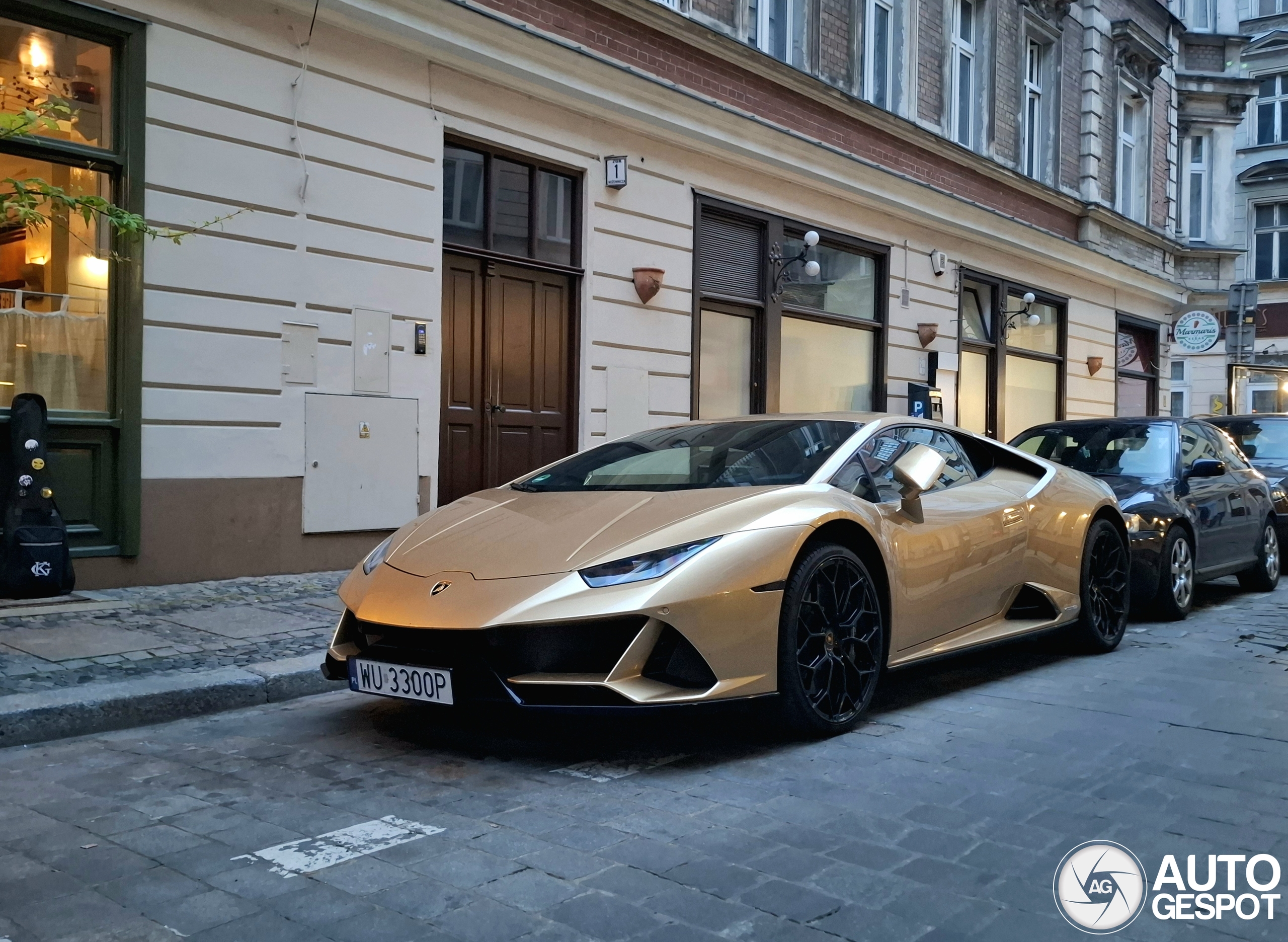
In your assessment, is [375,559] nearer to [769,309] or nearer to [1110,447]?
[1110,447]

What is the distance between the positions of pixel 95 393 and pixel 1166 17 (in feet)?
73.9

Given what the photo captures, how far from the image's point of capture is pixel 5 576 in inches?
257

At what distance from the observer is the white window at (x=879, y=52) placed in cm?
1485

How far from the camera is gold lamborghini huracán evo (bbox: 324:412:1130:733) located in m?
3.75

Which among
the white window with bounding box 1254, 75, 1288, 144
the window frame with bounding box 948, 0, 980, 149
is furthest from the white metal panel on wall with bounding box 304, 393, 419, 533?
the white window with bounding box 1254, 75, 1288, 144

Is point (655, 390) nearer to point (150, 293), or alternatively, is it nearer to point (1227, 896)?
point (150, 293)

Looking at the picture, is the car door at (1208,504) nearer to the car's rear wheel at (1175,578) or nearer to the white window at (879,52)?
the car's rear wheel at (1175,578)

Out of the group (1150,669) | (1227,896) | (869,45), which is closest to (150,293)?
(1150,669)

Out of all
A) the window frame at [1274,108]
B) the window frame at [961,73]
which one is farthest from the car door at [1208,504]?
the window frame at [1274,108]

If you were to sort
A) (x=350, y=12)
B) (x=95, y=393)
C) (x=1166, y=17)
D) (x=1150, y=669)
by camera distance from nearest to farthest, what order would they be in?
(x=1150, y=669) < (x=95, y=393) < (x=350, y=12) < (x=1166, y=17)

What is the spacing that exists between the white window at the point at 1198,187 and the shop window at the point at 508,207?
2331cm

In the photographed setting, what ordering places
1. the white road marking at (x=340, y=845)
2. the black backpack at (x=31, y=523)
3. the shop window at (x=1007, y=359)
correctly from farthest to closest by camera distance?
the shop window at (x=1007, y=359) → the black backpack at (x=31, y=523) → the white road marking at (x=340, y=845)

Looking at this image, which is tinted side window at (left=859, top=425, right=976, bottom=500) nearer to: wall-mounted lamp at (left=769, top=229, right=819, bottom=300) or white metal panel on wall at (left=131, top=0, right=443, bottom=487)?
white metal panel on wall at (left=131, top=0, right=443, bottom=487)

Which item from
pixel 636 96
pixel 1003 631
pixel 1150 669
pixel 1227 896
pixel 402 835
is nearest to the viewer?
pixel 1227 896
